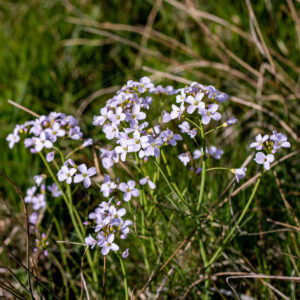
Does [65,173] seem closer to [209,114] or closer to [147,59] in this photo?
[209,114]

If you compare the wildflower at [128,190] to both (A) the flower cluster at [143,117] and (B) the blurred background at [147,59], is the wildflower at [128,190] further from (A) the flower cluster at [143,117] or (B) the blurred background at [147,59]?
(B) the blurred background at [147,59]

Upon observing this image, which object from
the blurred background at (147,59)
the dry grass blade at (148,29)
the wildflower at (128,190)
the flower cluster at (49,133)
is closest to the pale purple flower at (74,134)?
the flower cluster at (49,133)

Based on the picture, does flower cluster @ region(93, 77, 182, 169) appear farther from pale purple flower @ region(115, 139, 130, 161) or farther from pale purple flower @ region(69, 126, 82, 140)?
pale purple flower @ region(69, 126, 82, 140)

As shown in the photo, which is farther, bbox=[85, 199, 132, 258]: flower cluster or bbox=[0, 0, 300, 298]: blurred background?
bbox=[0, 0, 300, 298]: blurred background

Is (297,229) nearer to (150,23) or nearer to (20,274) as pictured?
(20,274)

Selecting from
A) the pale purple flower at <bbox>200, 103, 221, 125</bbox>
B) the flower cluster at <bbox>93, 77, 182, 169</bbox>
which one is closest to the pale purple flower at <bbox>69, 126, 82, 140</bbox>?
the flower cluster at <bbox>93, 77, 182, 169</bbox>

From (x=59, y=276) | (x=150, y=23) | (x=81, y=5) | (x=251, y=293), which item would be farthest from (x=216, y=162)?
(x=81, y=5)
